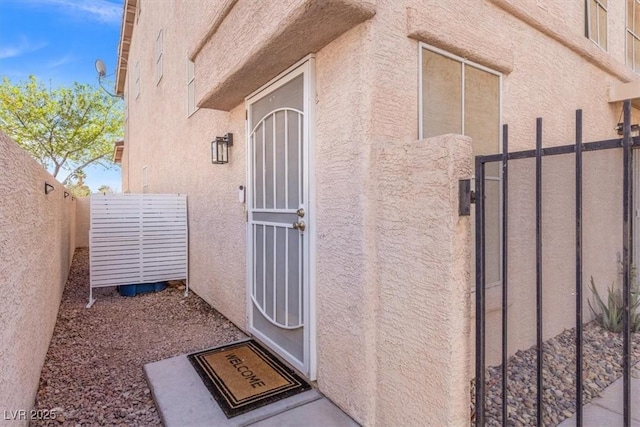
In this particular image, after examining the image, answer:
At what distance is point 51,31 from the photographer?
649 inches

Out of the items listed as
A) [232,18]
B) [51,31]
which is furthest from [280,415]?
[51,31]

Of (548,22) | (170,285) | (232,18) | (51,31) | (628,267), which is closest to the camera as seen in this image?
(628,267)

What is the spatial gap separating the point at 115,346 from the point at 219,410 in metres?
2.32

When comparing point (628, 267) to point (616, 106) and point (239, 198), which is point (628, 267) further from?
point (616, 106)

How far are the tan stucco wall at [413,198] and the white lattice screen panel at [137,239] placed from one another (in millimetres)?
2201

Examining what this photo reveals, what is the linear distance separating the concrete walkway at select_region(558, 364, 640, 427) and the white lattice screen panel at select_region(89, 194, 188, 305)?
6.58m

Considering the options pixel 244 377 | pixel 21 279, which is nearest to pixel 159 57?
pixel 21 279

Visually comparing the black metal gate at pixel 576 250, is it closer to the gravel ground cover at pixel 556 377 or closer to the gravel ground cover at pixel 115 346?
the gravel ground cover at pixel 556 377

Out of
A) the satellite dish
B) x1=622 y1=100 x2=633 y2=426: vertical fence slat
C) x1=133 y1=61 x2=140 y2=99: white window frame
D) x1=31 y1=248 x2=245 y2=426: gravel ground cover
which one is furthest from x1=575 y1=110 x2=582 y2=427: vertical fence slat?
the satellite dish

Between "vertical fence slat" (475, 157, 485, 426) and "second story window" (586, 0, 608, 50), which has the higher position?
"second story window" (586, 0, 608, 50)

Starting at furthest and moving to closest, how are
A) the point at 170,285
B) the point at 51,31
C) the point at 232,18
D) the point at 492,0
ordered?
the point at 51,31 → the point at 170,285 → the point at 232,18 → the point at 492,0

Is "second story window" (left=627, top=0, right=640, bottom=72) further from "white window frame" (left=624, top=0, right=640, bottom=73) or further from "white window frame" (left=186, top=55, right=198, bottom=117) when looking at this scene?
"white window frame" (left=186, top=55, right=198, bottom=117)

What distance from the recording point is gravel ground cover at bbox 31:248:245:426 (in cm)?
326

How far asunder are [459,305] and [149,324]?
4.81m
